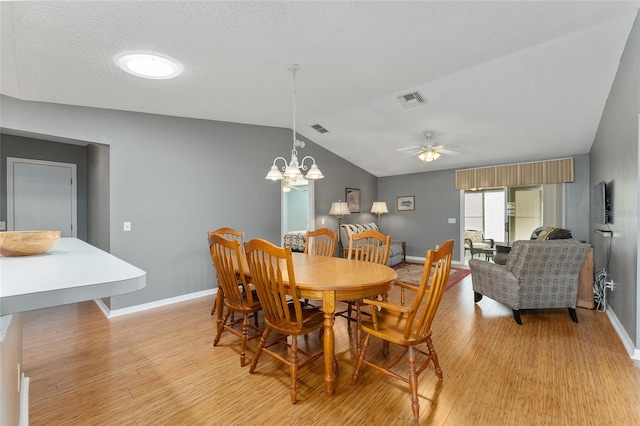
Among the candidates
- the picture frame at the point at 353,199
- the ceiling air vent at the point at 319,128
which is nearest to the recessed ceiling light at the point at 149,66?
the ceiling air vent at the point at 319,128

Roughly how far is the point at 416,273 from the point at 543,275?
250 cm

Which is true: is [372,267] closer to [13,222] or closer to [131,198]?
[131,198]

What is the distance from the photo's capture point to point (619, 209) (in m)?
2.85

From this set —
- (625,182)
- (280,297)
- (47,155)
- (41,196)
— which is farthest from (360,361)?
(47,155)

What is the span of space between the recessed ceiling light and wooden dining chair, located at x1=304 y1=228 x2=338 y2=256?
6.89 feet

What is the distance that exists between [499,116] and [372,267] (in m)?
3.29

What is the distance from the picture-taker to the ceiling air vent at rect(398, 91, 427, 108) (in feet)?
12.5

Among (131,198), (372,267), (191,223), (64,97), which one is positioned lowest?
(372,267)

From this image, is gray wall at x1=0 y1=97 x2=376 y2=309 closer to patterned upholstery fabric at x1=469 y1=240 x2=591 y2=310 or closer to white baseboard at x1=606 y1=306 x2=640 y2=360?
patterned upholstery fabric at x1=469 y1=240 x2=591 y2=310

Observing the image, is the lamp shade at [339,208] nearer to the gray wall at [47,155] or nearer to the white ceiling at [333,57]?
the white ceiling at [333,57]

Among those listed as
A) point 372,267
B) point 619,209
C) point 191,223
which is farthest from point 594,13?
point 191,223

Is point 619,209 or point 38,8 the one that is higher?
point 38,8

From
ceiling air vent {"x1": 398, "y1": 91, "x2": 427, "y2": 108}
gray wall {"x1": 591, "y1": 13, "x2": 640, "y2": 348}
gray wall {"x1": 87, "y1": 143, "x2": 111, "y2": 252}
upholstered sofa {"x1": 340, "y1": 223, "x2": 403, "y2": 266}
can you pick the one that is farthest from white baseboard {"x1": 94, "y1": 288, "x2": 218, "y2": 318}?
gray wall {"x1": 591, "y1": 13, "x2": 640, "y2": 348}

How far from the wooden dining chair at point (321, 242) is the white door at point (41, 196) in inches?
147
